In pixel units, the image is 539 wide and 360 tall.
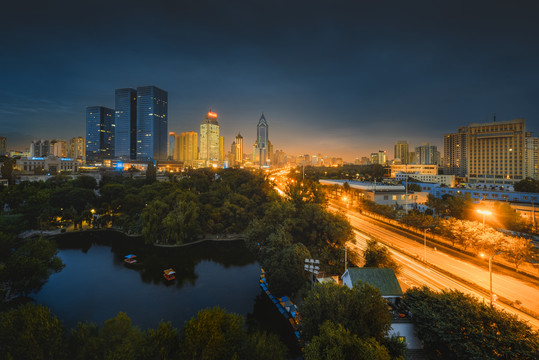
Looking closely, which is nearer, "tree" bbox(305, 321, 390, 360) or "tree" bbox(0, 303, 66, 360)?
"tree" bbox(305, 321, 390, 360)

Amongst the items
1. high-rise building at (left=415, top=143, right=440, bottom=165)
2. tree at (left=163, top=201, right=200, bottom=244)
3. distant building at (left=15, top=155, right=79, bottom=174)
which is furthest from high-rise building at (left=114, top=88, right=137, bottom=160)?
high-rise building at (left=415, top=143, right=440, bottom=165)

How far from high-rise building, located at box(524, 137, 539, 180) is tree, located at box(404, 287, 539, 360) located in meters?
79.3

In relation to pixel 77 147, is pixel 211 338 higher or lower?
lower

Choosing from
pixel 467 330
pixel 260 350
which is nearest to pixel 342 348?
pixel 260 350

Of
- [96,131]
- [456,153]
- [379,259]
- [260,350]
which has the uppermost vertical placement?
[96,131]

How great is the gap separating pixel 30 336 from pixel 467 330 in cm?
1646

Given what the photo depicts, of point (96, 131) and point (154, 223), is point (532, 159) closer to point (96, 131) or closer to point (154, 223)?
point (154, 223)

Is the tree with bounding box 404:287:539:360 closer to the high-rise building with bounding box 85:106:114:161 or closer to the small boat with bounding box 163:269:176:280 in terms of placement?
the small boat with bounding box 163:269:176:280

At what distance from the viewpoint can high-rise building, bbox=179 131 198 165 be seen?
7623 inches

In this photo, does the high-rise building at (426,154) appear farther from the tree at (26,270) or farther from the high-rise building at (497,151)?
the tree at (26,270)

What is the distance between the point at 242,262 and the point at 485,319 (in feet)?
65.6

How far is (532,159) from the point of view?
68.0 meters

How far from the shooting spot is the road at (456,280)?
1484cm

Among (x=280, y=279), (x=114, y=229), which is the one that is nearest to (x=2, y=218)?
(x=114, y=229)
